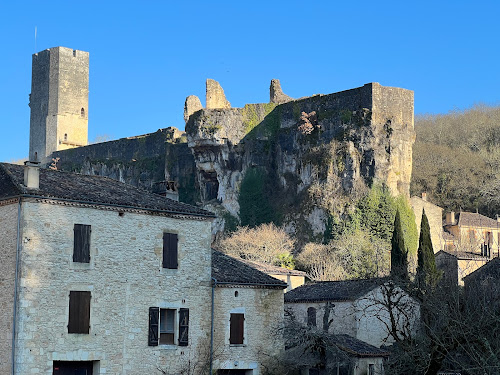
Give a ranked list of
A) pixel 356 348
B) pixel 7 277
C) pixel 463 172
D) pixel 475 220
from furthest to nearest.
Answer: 1. pixel 463 172
2. pixel 475 220
3. pixel 356 348
4. pixel 7 277

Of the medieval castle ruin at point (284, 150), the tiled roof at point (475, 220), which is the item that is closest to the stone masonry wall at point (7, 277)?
the medieval castle ruin at point (284, 150)

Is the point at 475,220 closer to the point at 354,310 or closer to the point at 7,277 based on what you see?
the point at 354,310

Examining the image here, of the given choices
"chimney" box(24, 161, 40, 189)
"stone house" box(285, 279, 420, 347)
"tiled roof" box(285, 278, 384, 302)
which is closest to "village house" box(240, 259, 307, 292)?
"tiled roof" box(285, 278, 384, 302)

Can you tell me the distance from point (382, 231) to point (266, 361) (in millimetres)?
29791

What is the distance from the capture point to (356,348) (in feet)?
116

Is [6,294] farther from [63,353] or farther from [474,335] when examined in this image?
[474,335]

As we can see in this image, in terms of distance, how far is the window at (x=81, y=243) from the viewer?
28.0 metres

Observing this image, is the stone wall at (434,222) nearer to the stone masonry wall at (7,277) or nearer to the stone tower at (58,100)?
the stone masonry wall at (7,277)

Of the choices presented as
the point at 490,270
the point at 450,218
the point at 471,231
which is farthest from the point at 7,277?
the point at 471,231

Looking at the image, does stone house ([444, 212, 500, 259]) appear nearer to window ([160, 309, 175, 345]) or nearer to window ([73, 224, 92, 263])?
window ([160, 309, 175, 345])

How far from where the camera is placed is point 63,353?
27312 millimetres

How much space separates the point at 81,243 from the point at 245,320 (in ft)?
21.4

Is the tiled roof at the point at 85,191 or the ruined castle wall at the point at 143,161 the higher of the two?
the ruined castle wall at the point at 143,161

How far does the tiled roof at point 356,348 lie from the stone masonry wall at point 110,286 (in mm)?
6201
